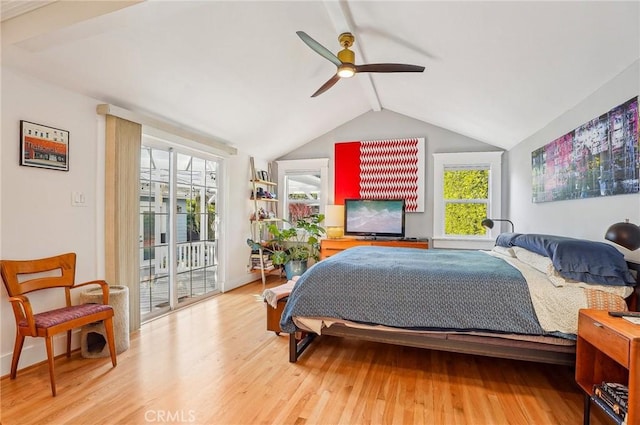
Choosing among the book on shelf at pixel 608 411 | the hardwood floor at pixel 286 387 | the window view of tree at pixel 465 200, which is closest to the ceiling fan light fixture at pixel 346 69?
the hardwood floor at pixel 286 387

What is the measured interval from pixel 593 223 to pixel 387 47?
85.9 inches

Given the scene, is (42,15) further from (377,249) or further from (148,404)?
(377,249)

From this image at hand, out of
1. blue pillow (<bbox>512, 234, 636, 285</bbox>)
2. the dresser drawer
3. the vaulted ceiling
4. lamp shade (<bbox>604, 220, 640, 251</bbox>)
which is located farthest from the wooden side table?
the vaulted ceiling

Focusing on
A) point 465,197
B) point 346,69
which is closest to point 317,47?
point 346,69

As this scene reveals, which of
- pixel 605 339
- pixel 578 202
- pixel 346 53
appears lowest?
pixel 605 339

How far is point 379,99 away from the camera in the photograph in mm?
4793

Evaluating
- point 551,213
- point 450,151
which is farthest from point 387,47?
point 450,151

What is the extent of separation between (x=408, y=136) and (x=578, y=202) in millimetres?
2903

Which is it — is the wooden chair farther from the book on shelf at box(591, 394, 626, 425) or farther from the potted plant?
the book on shelf at box(591, 394, 626, 425)

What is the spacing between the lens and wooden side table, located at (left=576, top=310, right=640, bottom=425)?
130 cm

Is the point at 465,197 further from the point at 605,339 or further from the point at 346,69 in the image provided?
the point at 605,339

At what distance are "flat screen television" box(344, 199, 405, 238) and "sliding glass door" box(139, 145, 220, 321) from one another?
2.10m

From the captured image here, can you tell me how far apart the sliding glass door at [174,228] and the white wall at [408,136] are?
6.60 feet

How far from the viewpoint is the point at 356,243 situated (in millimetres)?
4742
